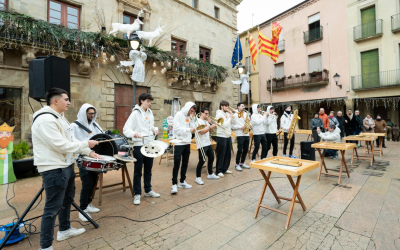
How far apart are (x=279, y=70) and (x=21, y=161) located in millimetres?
20077

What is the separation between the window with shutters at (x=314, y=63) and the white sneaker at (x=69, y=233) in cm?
1905

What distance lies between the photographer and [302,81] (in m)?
17.5

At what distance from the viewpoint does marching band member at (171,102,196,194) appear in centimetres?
412

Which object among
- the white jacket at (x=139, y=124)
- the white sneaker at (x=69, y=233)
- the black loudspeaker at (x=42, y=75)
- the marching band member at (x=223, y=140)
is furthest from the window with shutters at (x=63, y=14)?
the white sneaker at (x=69, y=233)

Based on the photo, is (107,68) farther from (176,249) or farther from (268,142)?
(176,249)

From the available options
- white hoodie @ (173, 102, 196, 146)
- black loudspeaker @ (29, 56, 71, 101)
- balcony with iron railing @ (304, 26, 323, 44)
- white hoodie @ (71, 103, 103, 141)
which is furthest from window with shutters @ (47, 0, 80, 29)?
balcony with iron railing @ (304, 26, 323, 44)

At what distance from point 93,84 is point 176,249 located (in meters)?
7.95

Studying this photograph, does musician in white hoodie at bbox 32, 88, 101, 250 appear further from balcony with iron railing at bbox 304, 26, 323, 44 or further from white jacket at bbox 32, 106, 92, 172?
balcony with iron railing at bbox 304, 26, 323, 44

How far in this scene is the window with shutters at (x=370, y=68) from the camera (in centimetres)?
1397

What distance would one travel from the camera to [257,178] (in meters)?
4.95

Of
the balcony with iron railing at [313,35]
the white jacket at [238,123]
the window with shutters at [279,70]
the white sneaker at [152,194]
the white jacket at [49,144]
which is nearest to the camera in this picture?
the white jacket at [49,144]

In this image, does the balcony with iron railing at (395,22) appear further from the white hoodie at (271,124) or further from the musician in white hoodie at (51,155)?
the musician in white hoodie at (51,155)

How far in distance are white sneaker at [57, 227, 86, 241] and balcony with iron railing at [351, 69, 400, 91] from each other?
58.4 feet

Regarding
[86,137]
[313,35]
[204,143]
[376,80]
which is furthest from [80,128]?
[313,35]
